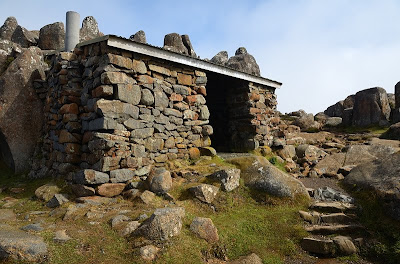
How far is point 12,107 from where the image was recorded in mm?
8031

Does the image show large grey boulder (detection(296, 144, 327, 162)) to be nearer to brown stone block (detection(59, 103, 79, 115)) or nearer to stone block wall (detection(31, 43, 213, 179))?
stone block wall (detection(31, 43, 213, 179))

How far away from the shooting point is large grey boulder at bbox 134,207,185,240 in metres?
4.15

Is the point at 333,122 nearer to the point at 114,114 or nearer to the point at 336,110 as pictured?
the point at 336,110

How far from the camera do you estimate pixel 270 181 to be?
651 centimetres

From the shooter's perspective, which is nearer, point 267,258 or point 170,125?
point 267,258

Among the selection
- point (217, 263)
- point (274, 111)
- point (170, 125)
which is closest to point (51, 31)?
point (170, 125)

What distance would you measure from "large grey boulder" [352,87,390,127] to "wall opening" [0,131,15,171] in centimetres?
1906

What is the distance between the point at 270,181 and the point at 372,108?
14.9 metres

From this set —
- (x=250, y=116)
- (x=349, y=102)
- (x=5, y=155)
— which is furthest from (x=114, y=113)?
(x=349, y=102)

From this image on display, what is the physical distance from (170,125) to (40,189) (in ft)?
11.7

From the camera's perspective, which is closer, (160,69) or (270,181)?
(270,181)

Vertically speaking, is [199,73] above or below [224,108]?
above

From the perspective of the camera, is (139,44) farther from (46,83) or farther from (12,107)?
(12,107)

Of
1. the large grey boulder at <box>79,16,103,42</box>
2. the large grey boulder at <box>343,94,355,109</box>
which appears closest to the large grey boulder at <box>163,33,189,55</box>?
the large grey boulder at <box>79,16,103,42</box>
